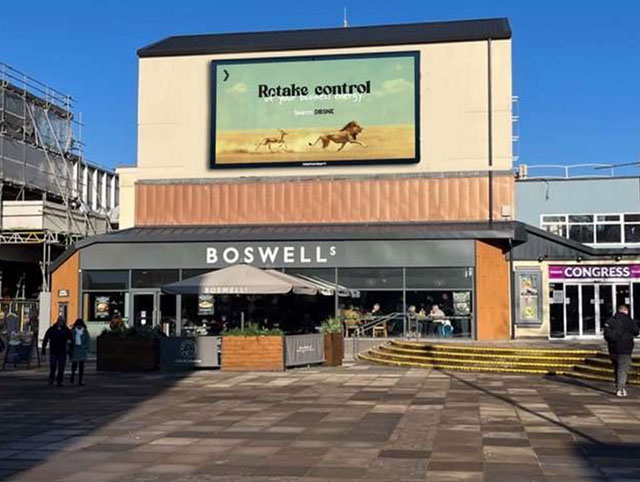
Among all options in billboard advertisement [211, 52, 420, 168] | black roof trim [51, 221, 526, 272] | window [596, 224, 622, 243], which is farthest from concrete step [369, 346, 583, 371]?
window [596, 224, 622, 243]

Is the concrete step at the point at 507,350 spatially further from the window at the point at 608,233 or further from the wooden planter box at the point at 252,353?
the window at the point at 608,233

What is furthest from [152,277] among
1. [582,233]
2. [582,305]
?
[582,233]

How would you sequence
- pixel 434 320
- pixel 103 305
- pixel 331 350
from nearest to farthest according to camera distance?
pixel 331 350 → pixel 434 320 → pixel 103 305

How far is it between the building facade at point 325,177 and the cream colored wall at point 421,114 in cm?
6

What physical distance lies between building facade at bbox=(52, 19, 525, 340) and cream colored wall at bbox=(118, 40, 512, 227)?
0.06 meters

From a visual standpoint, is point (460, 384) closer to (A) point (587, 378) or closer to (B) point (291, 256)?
(A) point (587, 378)

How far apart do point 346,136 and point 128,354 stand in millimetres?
14428

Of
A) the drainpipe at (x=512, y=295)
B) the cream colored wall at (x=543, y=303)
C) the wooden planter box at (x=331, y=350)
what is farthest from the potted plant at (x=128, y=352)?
the cream colored wall at (x=543, y=303)

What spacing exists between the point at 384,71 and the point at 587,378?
17216 millimetres

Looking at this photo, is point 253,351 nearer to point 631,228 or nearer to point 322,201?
point 322,201

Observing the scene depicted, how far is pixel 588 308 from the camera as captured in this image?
103ft

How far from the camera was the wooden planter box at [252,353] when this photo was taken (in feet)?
69.1

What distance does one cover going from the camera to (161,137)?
33938 millimetres

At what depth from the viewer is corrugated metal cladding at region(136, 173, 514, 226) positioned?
31.4 metres
